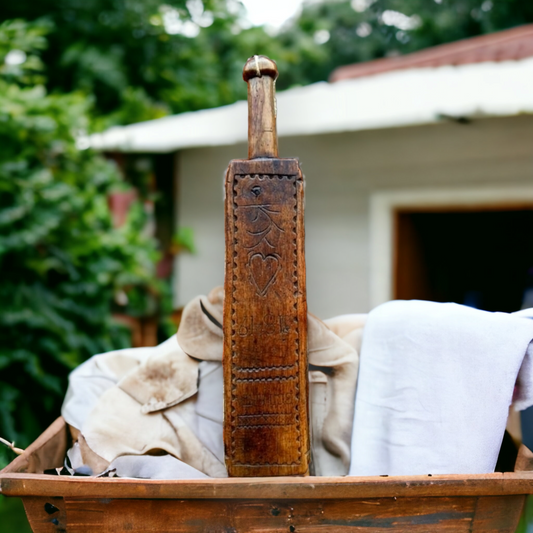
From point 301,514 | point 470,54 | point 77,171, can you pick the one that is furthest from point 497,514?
point 470,54

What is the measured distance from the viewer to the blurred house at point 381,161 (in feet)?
9.43

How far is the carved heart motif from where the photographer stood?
93 cm

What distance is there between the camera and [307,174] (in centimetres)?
375

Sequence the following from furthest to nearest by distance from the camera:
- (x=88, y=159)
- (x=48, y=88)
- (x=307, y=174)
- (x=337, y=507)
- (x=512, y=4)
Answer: (x=512, y=4)
(x=48, y=88)
(x=307, y=174)
(x=88, y=159)
(x=337, y=507)

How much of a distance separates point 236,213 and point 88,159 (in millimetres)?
2430

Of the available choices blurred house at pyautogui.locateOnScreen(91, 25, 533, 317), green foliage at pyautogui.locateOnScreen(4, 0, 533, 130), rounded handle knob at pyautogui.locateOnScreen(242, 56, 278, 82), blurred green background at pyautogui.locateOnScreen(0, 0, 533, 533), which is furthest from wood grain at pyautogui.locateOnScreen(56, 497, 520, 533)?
green foliage at pyautogui.locateOnScreen(4, 0, 533, 130)

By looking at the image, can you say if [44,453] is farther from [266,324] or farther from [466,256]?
[466,256]

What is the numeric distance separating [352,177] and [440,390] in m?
2.76

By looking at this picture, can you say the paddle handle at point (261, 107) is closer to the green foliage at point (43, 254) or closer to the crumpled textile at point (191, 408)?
the crumpled textile at point (191, 408)

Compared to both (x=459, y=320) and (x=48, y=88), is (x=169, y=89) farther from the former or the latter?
(x=459, y=320)

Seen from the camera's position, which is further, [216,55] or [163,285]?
[216,55]

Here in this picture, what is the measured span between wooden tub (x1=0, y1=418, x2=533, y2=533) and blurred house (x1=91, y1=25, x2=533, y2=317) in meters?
2.11

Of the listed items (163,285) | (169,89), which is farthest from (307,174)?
(169,89)

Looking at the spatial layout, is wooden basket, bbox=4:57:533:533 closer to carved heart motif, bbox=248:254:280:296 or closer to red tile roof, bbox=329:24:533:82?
carved heart motif, bbox=248:254:280:296
